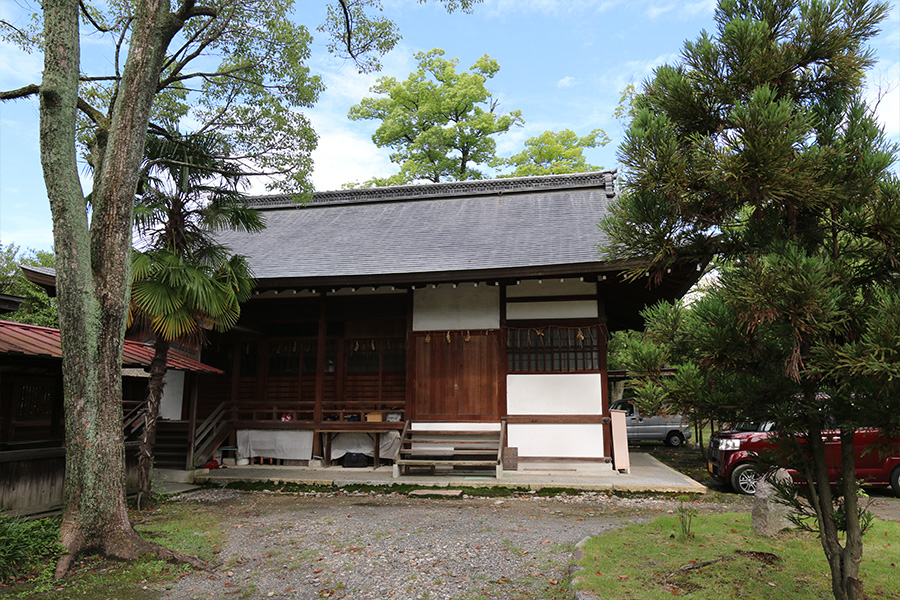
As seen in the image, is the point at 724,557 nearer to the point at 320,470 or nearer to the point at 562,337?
the point at 562,337

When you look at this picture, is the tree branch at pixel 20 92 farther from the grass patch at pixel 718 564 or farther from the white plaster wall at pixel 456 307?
the grass patch at pixel 718 564

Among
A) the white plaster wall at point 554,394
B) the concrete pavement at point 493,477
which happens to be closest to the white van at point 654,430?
the concrete pavement at point 493,477

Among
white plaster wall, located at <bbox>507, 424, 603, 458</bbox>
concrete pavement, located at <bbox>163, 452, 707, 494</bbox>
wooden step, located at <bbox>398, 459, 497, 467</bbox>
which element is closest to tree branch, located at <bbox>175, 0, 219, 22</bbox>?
concrete pavement, located at <bbox>163, 452, 707, 494</bbox>

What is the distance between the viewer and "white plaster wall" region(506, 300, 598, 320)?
10547 mm

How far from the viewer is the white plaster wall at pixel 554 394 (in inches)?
406

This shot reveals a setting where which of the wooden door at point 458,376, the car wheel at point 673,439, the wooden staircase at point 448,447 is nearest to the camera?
the wooden staircase at point 448,447

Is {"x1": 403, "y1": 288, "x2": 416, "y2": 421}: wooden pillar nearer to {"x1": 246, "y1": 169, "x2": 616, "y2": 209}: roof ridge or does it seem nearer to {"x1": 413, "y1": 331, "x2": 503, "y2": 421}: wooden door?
{"x1": 413, "y1": 331, "x2": 503, "y2": 421}: wooden door

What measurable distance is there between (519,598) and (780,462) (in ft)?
7.08

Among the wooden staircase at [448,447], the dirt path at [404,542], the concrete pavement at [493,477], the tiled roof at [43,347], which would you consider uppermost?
the tiled roof at [43,347]

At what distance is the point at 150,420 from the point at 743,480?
9231 millimetres

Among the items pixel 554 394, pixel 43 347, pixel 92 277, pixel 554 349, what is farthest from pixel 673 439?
pixel 92 277

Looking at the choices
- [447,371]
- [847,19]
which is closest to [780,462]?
[847,19]

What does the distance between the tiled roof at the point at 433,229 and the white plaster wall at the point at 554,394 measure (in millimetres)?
2244

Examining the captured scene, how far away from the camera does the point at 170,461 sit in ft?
36.6
